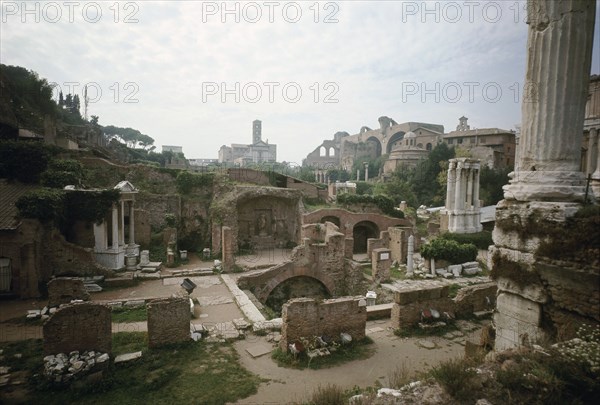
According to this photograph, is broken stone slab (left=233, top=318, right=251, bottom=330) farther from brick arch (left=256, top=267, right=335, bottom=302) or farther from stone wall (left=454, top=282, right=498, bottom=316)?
stone wall (left=454, top=282, right=498, bottom=316)

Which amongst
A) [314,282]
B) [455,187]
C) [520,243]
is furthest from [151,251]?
[455,187]

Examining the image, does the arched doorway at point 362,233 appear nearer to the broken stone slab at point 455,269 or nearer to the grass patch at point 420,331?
the broken stone slab at point 455,269

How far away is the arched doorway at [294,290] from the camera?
1574 centimetres

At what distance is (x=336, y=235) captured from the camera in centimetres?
1662

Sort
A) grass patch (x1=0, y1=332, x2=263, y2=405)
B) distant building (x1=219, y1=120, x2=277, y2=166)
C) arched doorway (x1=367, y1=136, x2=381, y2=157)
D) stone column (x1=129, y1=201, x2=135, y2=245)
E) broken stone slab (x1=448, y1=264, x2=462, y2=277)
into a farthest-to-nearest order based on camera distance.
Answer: distant building (x1=219, y1=120, x2=277, y2=166) → arched doorway (x1=367, y1=136, x2=381, y2=157) → stone column (x1=129, y1=201, x2=135, y2=245) → broken stone slab (x1=448, y1=264, x2=462, y2=277) → grass patch (x1=0, y1=332, x2=263, y2=405)

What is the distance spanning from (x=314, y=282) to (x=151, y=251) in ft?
33.5

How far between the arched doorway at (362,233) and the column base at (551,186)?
21.8 meters

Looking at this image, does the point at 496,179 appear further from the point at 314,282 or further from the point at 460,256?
the point at 314,282

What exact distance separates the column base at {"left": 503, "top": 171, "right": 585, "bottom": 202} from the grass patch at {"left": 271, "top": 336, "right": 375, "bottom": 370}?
18.9ft

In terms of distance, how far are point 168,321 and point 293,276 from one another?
25.7 feet

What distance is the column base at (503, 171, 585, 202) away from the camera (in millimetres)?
4551

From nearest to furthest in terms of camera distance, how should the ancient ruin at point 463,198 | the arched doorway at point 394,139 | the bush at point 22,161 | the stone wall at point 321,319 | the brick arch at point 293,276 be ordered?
the stone wall at point 321,319 < the brick arch at point 293,276 < the bush at point 22,161 < the ancient ruin at point 463,198 < the arched doorway at point 394,139

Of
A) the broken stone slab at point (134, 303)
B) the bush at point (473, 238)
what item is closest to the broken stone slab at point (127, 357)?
the broken stone slab at point (134, 303)

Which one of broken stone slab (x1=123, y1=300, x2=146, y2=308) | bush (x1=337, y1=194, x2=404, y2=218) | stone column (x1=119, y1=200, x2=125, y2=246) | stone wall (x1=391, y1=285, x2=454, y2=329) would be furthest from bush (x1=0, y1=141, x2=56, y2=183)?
bush (x1=337, y1=194, x2=404, y2=218)
